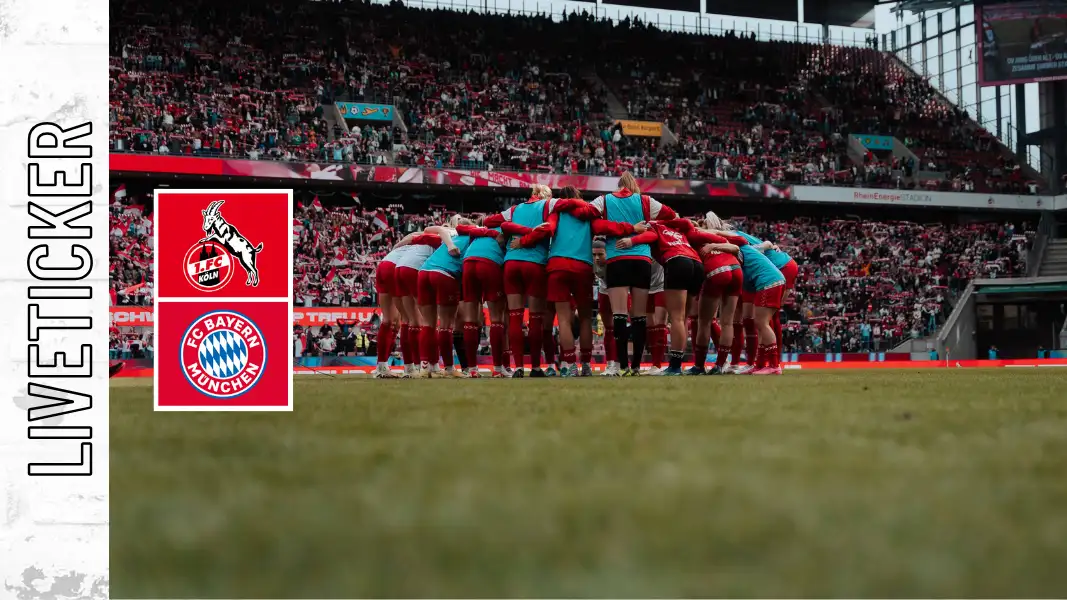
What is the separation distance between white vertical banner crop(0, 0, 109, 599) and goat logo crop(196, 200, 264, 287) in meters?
1.39

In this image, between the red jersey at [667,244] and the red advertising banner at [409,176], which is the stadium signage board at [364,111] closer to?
the red advertising banner at [409,176]

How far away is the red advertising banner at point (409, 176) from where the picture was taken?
28.0 meters

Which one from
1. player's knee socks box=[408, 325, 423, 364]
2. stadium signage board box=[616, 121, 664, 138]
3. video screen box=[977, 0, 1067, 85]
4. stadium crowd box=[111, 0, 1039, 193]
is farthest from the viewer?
video screen box=[977, 0, 1067, 85]

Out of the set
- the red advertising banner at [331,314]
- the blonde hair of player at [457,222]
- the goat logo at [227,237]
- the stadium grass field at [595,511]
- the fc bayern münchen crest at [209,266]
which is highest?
the blonde hair of player at [457,222]

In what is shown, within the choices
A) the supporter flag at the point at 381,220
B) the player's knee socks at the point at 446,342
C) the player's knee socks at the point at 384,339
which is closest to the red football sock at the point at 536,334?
the player's knee socks at the point at 446,342

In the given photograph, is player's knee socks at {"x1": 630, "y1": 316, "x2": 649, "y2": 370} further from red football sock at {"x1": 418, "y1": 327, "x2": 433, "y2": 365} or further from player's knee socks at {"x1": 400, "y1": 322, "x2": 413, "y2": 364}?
player's knee socks at {"x1": 400, "y1": 322, "x2": 413, "y2": 364}

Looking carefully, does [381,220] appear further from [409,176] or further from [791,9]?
[791,9]

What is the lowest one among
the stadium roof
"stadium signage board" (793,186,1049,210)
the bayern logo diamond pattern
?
the bayern logo diamond pattern

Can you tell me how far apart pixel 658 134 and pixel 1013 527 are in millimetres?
35493

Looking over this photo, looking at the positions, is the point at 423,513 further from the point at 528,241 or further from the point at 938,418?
the point at 528,241

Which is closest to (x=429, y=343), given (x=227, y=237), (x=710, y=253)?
(x=710, y=253)

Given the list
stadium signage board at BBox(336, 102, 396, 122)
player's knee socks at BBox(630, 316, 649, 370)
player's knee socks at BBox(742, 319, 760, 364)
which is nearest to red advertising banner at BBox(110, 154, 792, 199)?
stadium signage board at BBox(336, 102, 396, 122)

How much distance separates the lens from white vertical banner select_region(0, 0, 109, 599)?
262 cm

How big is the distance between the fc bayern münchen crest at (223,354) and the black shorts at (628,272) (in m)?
5.07
